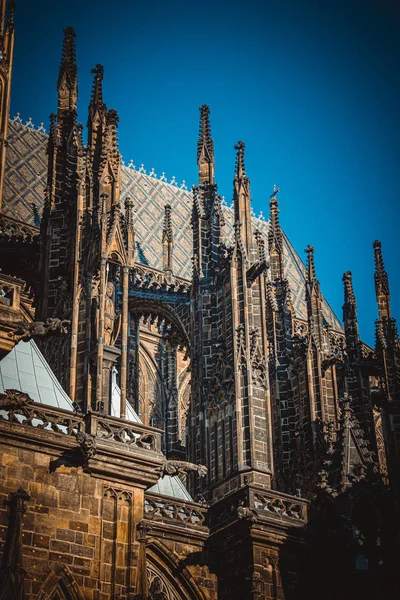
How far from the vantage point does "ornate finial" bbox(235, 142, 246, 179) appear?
93.8 feet

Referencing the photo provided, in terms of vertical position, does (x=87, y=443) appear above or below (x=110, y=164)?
below

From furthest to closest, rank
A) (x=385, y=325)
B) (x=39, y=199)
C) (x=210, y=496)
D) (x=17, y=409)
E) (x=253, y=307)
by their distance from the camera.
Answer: (x=39, y=199), (x=385, y=325), (x=253, y=307), (x=210, y=496), (x=17, y=409)

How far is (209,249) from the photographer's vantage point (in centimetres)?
2745

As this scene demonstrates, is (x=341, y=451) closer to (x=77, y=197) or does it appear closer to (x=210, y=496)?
(x=210, y=496)

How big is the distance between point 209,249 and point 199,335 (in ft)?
7.27

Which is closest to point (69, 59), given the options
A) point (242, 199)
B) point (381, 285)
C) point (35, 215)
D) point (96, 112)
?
point (96, 112)

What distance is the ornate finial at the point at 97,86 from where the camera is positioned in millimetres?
27688

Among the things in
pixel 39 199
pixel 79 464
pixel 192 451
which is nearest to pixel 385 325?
pixel 192 451

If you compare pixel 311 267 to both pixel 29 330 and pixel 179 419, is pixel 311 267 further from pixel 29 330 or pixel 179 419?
pixel 29 330

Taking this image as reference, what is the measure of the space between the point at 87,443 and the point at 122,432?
1.34m

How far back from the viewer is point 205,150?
28.8m

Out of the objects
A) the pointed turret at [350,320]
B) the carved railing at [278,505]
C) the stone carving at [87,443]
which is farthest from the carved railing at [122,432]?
the pointed turret at [350,320]

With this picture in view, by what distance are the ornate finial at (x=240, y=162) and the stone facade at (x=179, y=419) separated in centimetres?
5

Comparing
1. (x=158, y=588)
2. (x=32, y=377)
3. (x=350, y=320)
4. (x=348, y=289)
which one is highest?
(x=348, y=289)
